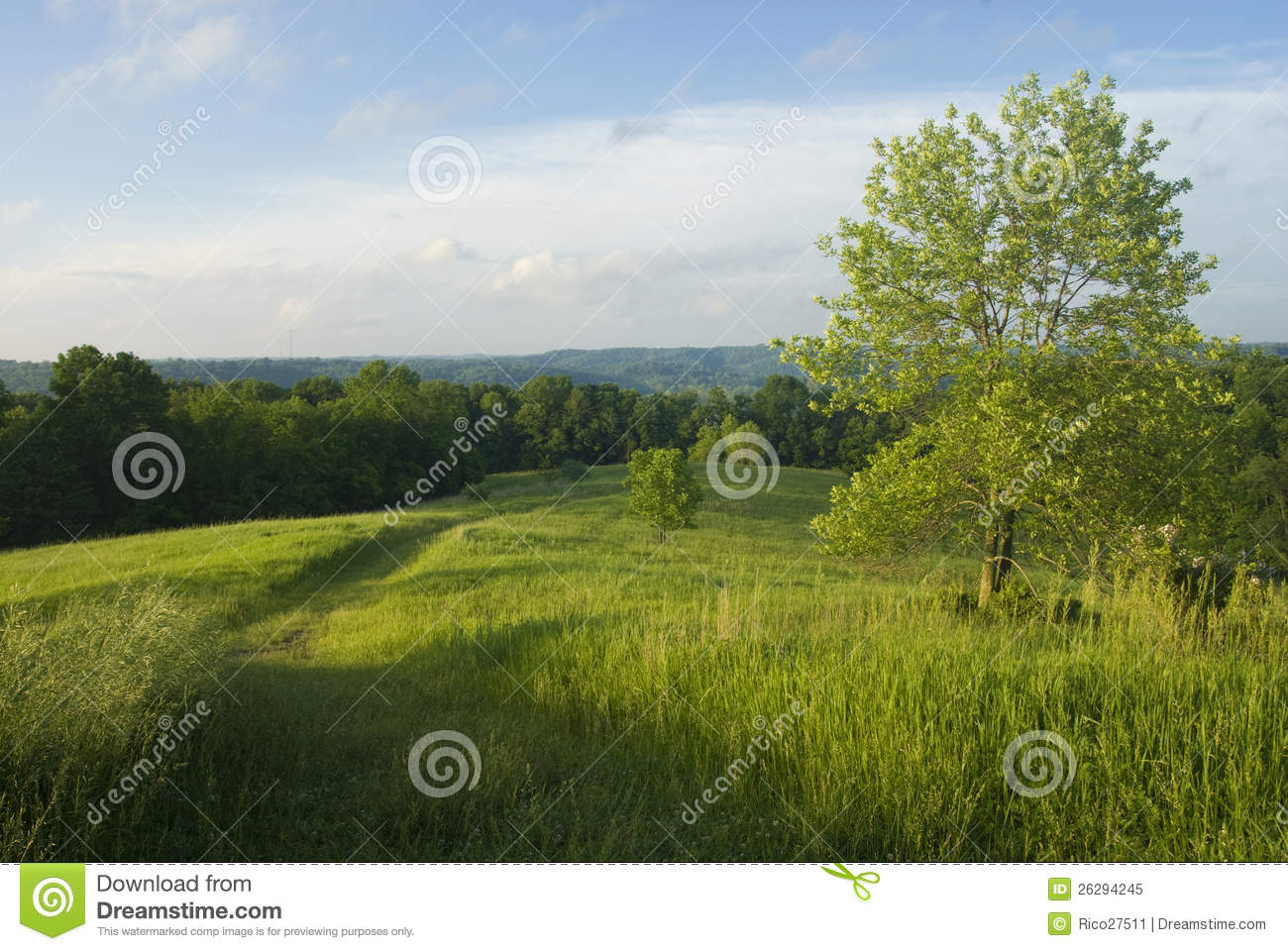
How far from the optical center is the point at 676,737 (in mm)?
Result: 6344

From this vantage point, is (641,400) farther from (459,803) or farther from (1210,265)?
(459,803)

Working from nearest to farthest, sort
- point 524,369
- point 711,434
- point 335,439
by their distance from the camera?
point 335,439, point 711,434, point 524,369

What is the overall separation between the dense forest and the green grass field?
21.7ft

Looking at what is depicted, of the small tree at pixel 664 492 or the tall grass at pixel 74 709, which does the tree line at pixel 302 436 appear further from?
the tall grass at pixel 74 709

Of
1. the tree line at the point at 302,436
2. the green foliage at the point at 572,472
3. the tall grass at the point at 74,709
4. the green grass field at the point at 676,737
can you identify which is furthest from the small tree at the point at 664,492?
the green foliage at the point at 572,472

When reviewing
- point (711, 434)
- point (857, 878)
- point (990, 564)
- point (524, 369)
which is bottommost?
point (857, 878)

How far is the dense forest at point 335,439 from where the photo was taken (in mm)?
36188

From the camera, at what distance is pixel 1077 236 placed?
10914 millimetres

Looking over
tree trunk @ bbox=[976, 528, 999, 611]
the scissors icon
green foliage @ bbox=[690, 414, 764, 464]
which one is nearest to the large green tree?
tree trunk @ bbox=[976, 528, 999, 611]

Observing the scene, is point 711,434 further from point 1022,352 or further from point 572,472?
point 1022,352

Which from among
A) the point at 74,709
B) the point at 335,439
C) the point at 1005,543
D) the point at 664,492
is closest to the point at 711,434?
the point at 335,439

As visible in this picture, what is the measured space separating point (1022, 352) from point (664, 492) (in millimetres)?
19543

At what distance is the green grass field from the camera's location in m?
4.31

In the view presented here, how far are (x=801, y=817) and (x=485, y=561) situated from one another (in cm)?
1563
